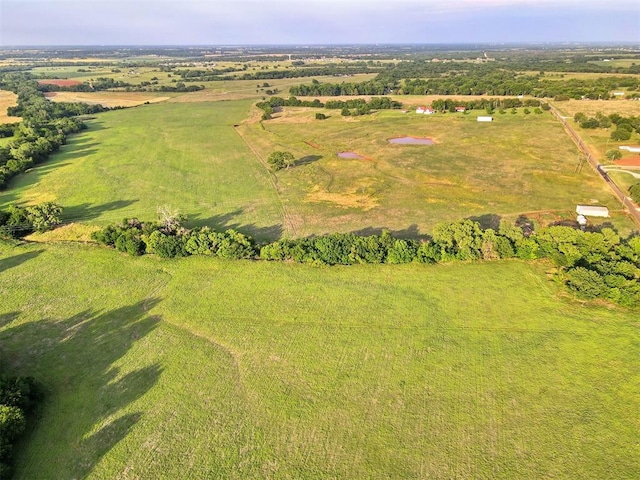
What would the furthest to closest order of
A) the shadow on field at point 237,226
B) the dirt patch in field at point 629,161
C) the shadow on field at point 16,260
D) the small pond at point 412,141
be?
the small pond at point 412,141
the dirt patch in field at point 629,161
the shadow on field at point 237,226
the shadow on field at point 16,260

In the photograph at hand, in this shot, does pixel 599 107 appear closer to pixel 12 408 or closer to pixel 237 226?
pixel 237 226

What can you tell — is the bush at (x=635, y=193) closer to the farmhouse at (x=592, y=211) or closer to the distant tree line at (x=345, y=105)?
the farmhouse at (x=592, y=211)

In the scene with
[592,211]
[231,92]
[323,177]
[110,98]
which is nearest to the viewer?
[592,211]

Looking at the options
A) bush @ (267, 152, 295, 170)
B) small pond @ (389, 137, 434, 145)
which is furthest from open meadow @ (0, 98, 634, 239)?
small pond @ (389, 137, 434, 145)

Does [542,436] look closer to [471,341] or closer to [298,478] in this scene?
[471,341]

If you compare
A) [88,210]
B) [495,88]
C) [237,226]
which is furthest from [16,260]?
[495,88]

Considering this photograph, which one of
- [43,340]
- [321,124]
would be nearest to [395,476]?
[43,340]

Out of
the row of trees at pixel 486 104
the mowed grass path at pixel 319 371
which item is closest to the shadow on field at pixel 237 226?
the mowed grass path at pixel 319 371
